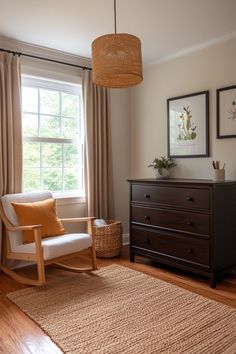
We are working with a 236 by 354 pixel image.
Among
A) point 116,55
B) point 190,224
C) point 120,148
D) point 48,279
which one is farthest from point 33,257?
point 120,148

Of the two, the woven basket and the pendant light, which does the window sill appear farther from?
the pendant light

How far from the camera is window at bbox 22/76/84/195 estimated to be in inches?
142

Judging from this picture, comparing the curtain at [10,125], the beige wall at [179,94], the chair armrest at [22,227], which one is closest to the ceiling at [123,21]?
the beige wall at [179,94]

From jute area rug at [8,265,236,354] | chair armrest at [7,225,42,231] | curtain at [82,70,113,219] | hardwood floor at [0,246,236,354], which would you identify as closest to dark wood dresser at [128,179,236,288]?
hardwood floor at [0,246,236,354]

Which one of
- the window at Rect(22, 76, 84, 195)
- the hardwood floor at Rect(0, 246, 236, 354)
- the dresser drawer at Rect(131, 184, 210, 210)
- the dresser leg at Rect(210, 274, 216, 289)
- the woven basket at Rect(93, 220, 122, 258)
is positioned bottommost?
the hardwood floor at Rect(0, 246, 236, 354)

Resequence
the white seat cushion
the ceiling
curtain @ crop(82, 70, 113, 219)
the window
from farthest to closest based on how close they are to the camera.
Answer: curtain @ crop(82, 70, 113, 219) < the window < the white seat cushion < the ceiling

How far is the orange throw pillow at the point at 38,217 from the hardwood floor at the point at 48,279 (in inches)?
18.0

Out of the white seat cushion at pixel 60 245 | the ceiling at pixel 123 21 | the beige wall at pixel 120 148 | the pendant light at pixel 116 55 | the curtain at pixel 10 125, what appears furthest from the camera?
the beige wall at pixel 120 148

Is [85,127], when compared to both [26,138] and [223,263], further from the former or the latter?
[223,263]

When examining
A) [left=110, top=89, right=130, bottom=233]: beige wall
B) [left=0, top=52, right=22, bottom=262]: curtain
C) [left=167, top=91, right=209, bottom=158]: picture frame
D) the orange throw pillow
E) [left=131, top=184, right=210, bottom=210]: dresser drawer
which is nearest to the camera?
[left=131, top=184, right=210, bottom=210]: dresser drawer

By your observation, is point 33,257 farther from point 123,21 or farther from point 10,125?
point 123,21

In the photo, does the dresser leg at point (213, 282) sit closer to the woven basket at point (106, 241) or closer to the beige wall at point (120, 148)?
the woven basket at point (106, 241)

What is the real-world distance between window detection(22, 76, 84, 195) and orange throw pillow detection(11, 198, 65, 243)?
0.58m

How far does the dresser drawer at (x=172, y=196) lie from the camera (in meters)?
2.84
